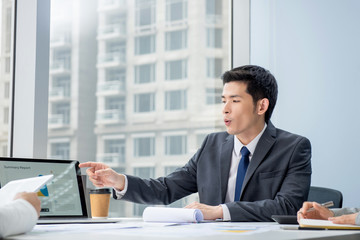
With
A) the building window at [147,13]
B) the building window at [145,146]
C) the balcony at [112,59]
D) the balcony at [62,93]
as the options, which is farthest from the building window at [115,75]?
the building window at [147,13]

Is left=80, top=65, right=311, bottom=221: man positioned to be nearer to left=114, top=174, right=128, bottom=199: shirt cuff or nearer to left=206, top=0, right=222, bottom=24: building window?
left=114, top=174, right=128, bottom=199: shirt cuff

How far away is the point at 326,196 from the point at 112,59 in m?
8.62

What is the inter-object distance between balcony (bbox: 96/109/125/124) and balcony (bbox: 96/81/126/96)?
41 cm

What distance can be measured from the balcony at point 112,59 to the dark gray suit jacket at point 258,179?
7.76 meters

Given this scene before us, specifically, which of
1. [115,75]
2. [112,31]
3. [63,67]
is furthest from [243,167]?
[63,67]

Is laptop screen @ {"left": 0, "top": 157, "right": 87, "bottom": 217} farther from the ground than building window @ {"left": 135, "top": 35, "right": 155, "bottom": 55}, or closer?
closer

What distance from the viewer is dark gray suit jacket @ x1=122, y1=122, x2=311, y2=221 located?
234cm

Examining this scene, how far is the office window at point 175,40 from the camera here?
5.00 m

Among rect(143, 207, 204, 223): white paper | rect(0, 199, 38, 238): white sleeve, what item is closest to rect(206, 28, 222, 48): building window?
rect(143, 207, 204, 223): white paper

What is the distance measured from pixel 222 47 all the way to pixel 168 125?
3130mm

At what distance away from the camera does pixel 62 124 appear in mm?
12641

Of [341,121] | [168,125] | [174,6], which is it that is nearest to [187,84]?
[174,6]

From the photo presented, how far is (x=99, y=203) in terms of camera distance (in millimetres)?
2283

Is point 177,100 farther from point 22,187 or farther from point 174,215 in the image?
point 22,187
